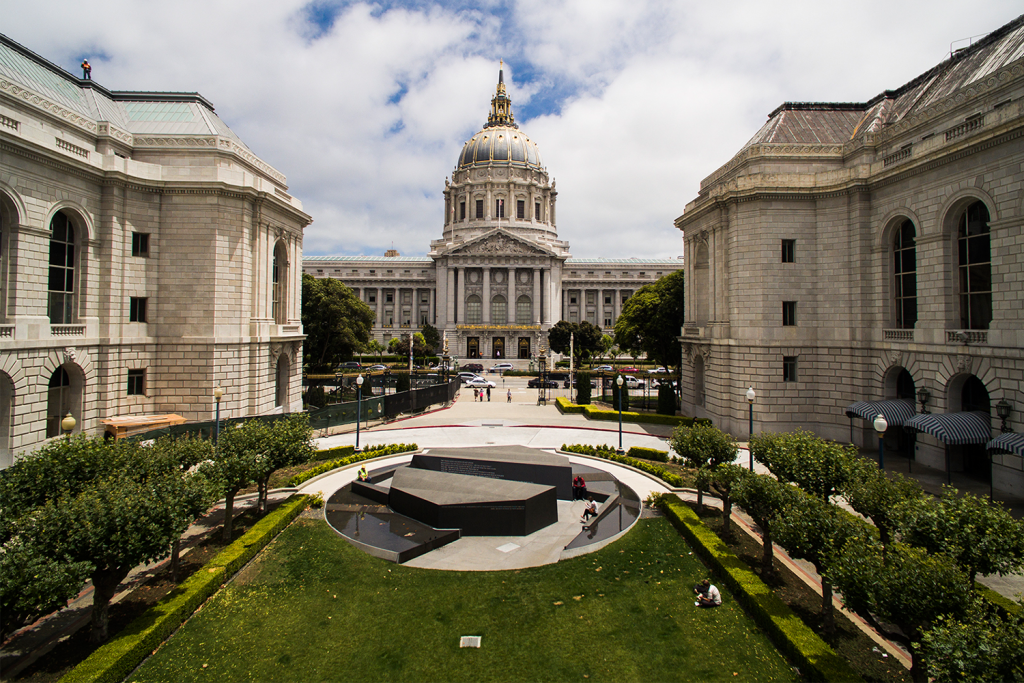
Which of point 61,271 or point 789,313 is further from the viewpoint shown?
point 789,313

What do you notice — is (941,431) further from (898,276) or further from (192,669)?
(192,669)

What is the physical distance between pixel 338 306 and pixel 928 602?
5357cm

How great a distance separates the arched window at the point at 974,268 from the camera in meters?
24.1

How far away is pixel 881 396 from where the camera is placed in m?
29.2

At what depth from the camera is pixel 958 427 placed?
22609mm

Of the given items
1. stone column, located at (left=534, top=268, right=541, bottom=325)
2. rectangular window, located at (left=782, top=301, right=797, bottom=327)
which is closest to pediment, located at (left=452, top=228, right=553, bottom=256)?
stone column, located at (left=534, top=268, right=541, bottom=325)

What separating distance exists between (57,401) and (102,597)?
836 inches

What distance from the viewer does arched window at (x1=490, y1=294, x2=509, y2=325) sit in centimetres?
10456

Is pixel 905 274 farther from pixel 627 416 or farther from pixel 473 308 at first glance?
pixel 473 308

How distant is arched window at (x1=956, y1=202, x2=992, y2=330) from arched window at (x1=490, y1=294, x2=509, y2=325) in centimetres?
8198

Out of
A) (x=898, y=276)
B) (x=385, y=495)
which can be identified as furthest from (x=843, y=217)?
(x=385, y=495)

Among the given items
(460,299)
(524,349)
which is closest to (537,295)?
(524,349)

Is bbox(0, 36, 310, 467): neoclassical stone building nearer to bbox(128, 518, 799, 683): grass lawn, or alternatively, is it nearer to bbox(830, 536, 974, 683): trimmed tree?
bbox(128, 518, 799, 683): grass lawn

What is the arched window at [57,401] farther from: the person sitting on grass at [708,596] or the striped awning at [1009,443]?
the striped awning at [1009,443]
